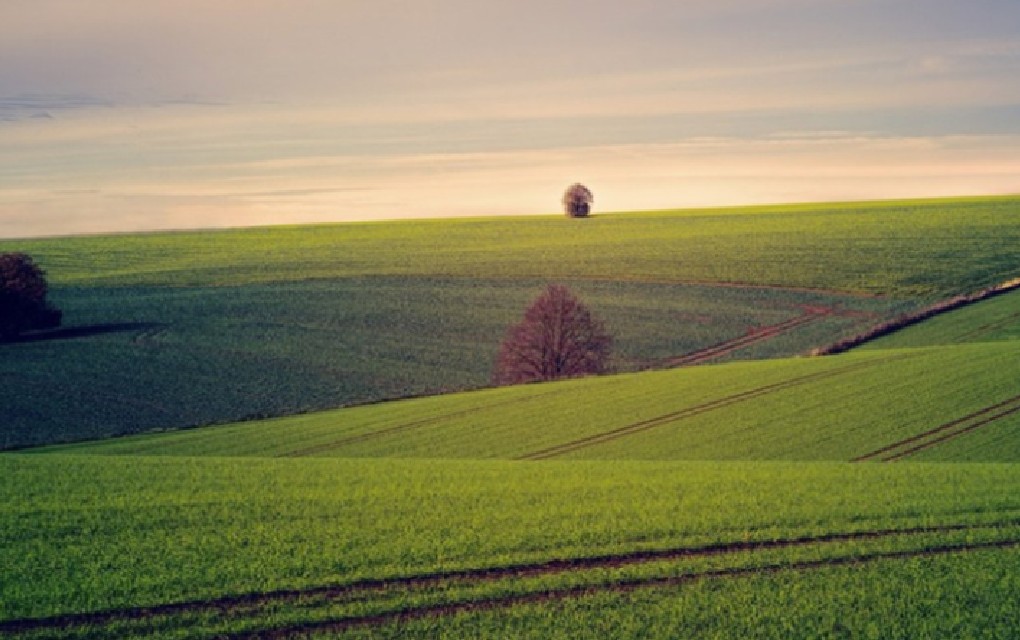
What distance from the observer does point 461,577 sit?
460 inches

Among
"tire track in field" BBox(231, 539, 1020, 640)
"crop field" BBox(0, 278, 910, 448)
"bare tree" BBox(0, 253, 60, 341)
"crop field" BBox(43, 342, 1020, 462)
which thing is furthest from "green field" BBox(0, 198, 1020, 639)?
"bare tree" BBox(0, 253, 60, 341)

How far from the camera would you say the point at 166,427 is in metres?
35.2

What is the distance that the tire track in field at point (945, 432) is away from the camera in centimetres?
2394

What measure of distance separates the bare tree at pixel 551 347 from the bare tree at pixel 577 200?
85.0 meters

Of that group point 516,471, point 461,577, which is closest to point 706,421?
point 516,471

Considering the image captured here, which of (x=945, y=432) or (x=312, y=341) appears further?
(x=312, y=341)

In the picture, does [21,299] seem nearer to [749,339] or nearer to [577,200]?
[749,339]

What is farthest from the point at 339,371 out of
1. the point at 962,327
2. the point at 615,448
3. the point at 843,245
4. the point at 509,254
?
the point at 843,245

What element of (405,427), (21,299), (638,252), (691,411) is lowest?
(405,427)

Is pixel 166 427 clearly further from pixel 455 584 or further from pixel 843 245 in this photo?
pixel 843 245

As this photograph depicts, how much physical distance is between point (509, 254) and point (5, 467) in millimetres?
66931

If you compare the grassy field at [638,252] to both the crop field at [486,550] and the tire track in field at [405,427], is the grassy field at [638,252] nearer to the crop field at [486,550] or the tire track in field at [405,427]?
the tire track in field at [405,427]

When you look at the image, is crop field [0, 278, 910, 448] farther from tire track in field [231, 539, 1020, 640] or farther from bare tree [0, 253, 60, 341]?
tire track in field [231, 539, 1020, 640]

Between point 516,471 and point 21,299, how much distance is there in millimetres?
45229
